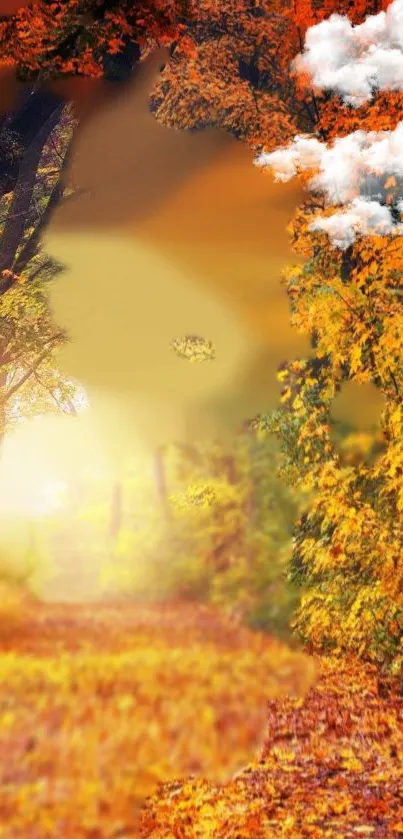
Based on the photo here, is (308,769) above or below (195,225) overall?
below

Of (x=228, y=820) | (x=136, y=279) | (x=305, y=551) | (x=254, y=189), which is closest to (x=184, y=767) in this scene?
(x=228, y=820)

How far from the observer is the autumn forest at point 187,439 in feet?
21.3

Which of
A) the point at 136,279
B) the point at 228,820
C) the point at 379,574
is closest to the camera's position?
the point at 228,820

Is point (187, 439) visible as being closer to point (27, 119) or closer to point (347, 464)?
point (347, 464)

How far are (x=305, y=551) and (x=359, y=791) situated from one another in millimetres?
2768

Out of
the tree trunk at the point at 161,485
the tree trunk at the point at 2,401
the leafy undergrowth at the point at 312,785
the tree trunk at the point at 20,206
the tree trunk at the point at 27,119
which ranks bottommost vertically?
the leafy undergrowth at the point at 312,785

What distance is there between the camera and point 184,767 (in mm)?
6242

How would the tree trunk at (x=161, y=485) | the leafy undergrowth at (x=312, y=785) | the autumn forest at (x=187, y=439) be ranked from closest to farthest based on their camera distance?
the leafy undergrowth at (x=312, y=785) < the autumn forest at (x=187, y=439) < the tree trunk at (x=161, y=485)

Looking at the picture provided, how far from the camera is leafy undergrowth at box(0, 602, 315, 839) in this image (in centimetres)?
564

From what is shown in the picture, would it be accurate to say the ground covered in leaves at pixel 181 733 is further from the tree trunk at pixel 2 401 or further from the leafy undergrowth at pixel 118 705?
the tree trunk at pixel 2 401

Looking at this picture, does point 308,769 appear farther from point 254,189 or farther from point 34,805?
point 254,189

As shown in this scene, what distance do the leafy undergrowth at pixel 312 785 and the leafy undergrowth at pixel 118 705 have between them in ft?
0.66

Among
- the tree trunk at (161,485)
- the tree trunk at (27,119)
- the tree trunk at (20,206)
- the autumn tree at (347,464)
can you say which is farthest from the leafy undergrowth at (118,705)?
the tree trunk at (27,119)

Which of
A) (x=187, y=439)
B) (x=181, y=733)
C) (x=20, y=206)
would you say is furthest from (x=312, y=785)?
(x=20, y=206)
